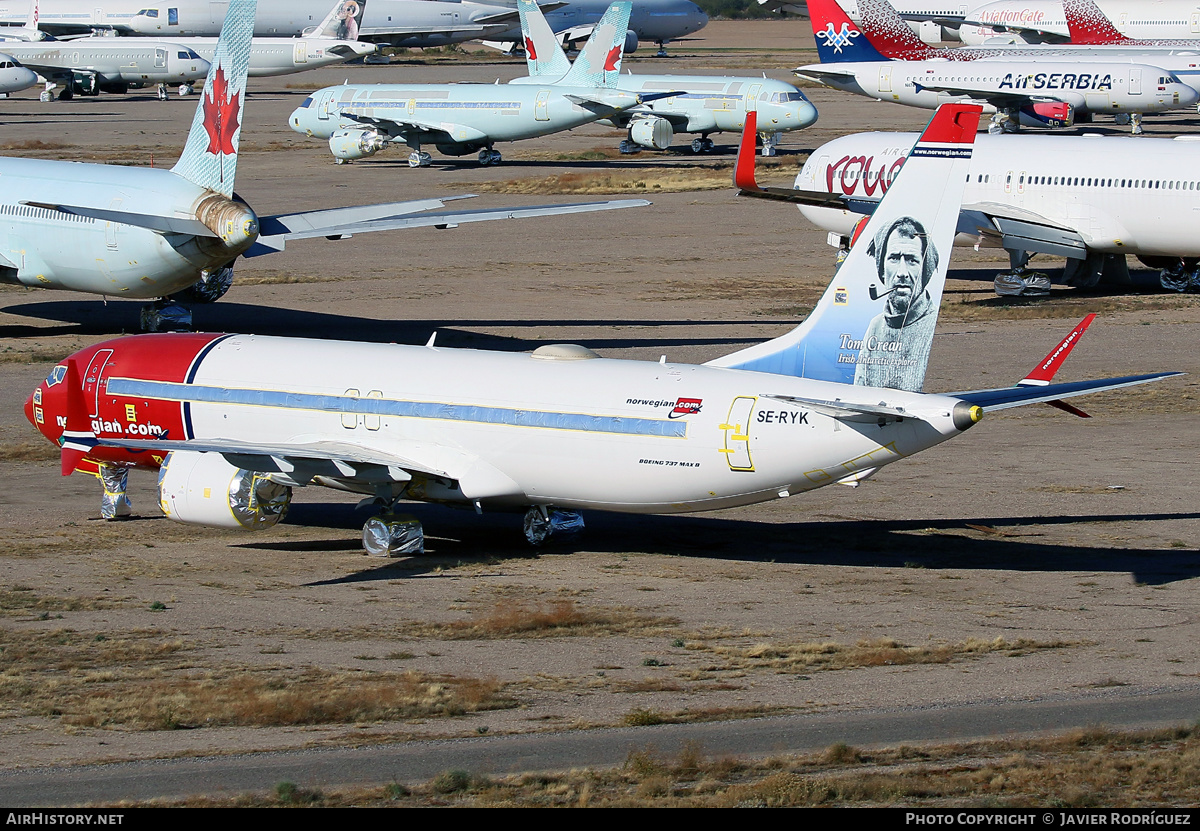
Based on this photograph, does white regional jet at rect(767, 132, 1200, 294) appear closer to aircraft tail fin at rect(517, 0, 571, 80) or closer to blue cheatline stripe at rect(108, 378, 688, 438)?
blue cheatline stripe at rect(108, 378, 688, 438)

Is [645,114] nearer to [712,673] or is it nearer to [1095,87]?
[1095,87]

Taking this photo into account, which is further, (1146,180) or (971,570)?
(1146,180)

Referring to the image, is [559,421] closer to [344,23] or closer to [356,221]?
[356,221]

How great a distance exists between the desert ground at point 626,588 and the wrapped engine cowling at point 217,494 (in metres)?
0.94

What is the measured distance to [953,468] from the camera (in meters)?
36.5

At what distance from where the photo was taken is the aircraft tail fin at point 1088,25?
136500 millimetres

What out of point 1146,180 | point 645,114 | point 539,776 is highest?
point 645,114

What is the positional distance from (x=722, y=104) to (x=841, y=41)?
13.9 metres

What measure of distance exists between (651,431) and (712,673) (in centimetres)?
589

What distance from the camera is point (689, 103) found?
103m

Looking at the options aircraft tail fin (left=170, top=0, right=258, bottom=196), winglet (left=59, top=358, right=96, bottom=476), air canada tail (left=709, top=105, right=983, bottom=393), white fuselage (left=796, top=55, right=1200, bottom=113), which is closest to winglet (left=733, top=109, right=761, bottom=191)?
air canada tail (left=709, top=105, right=983, bottom=393)

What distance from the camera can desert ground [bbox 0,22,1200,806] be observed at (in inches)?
831

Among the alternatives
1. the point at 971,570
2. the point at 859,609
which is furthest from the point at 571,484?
the point at 971,570

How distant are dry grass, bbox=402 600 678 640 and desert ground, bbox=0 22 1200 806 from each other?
2.6 inches
